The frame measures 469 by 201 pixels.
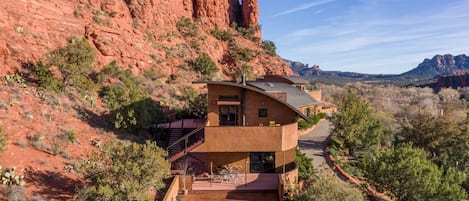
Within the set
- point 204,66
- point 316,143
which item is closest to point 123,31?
point 204,66

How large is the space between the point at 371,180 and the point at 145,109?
18.1 meters

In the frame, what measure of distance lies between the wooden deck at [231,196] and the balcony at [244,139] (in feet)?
8.15

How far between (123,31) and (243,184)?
33.0 metres

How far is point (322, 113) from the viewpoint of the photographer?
45.5m

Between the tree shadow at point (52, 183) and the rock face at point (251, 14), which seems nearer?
the tree shadow at point (52, 183)

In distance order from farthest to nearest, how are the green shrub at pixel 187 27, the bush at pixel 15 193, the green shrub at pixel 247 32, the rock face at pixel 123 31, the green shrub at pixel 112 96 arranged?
1. the green shrub at pixel 247 32
2. the green shrub at pixel 187 27
3. the rock face at pixel 123 31
4. the green shrub at pixel 112 96
5. the bush at pixel 15 193

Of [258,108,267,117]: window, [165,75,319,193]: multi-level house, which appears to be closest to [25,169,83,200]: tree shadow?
[165,75,319,193]: multi-level house

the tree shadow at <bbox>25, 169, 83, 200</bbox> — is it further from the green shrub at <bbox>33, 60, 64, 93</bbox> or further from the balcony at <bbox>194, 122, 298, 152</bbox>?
the green shrub at <bbox>33, 60, 64, 93</bbox>

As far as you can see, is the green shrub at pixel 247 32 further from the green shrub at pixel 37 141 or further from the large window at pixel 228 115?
the green shrub at pixel 37 141

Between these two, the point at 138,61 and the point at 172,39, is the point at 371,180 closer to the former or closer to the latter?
the point at 138,61

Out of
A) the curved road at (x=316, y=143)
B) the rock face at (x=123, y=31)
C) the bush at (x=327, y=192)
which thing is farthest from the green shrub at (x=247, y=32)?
the bush at (x=327, y=192)

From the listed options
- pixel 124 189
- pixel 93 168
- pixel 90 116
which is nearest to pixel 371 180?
pixel 124 189

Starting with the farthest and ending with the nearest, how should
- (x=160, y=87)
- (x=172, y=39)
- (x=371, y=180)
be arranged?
(x=172, y=39) < (x=160, y=87) < (x=371, y=180)

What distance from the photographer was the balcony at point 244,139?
17.9 m
